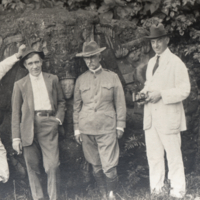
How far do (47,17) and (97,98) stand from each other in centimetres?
146

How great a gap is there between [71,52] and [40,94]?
0.82 m

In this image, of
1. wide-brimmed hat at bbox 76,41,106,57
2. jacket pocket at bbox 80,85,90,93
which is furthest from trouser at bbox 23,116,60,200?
wide-brimmed hat at bbox 76,41,106,57

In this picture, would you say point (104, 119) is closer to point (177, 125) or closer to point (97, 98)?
point (97, 98)

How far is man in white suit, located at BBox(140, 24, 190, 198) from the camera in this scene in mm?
5781

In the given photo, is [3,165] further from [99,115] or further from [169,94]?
[169,94]

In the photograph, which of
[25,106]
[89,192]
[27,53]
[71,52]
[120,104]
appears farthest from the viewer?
[89,192]

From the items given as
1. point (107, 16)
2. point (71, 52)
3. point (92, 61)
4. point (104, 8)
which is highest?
point (104, 8)

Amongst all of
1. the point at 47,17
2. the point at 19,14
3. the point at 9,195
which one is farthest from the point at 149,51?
the point at 9,195

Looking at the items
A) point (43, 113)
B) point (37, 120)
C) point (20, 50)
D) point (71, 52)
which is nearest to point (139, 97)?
point (71, 52)

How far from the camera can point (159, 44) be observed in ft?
19.4

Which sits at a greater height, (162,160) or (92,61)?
(92,61)

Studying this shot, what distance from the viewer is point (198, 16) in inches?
265

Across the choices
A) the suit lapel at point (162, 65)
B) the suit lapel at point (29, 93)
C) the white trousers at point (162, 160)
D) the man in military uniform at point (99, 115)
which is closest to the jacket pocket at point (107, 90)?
the man in military uniform at point (99, 115)

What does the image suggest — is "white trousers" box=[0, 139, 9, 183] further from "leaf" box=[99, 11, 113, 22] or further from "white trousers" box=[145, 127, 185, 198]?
"leaf" box=[99, 11, 113, 22]
